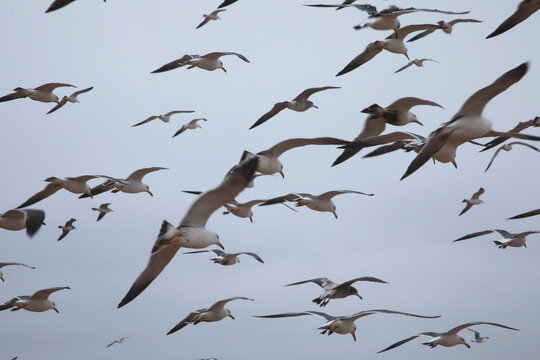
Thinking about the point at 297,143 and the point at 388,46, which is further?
the point at 388,46

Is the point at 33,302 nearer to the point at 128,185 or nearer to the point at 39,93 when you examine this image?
the point at 128,185

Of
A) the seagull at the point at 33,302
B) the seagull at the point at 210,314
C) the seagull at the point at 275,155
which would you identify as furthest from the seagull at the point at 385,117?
the seagull at the point at 33,302

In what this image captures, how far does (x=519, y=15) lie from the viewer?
43.7 feet

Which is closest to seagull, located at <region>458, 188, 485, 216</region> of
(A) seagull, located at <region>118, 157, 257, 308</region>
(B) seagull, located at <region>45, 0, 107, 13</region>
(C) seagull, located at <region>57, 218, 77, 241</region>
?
(C) seagull, located at <region>57, 218, 77, 241</region>

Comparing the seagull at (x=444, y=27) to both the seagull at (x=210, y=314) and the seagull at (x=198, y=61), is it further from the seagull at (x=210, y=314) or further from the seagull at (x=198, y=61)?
the seagull at (x=210, y=314)

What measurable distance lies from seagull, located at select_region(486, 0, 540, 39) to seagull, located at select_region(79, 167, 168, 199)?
9571 mm

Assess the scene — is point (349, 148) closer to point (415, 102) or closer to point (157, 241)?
point (415, 102)

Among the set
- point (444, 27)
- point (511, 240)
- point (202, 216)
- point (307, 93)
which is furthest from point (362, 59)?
point (202, 216)

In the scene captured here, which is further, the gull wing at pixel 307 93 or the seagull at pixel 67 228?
the seagull at pixel 67 228

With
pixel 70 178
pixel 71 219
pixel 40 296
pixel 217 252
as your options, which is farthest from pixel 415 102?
pixel 71 219

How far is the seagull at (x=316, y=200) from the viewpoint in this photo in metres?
17.2

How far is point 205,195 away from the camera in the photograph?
445 inches

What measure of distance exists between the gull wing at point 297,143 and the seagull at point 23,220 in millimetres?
4902

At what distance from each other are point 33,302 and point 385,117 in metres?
9.45
